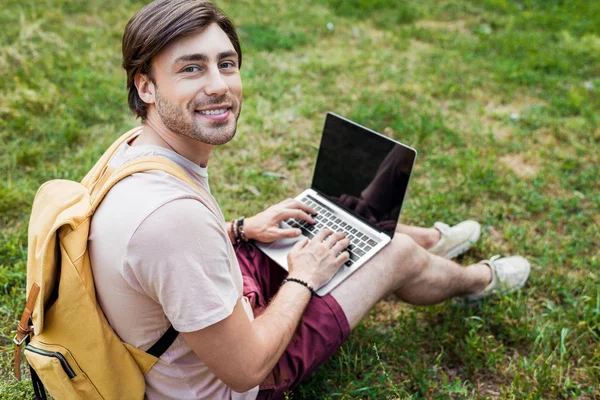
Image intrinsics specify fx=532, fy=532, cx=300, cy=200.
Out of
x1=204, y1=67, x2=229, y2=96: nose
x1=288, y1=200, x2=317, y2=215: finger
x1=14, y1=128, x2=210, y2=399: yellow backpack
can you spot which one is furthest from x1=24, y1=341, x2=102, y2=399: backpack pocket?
x1=288, y1=200, x2=317, y2=215: finger

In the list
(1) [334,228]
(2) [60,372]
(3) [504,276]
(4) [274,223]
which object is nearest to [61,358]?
(2) [60,372]

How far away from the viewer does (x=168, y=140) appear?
1.90 metres

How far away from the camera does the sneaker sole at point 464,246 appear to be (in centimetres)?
338

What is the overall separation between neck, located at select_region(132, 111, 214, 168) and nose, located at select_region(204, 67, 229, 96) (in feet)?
0.60

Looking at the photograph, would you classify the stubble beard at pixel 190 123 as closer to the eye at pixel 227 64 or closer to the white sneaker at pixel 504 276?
the eye at pixel 227 64

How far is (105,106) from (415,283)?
131 inches

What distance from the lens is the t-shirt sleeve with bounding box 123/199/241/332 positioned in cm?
152

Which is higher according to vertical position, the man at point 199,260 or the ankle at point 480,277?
the man at point 199,260

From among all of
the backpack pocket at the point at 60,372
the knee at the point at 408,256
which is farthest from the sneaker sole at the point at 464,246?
the backpack pocket at the point at 60,372

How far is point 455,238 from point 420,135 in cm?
141

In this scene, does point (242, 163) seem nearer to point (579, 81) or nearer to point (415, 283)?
point (415, 283)

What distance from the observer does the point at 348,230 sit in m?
2.69

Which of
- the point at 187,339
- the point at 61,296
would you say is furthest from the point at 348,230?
the point at 61,296

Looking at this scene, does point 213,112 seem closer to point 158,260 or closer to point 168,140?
point 168,140
